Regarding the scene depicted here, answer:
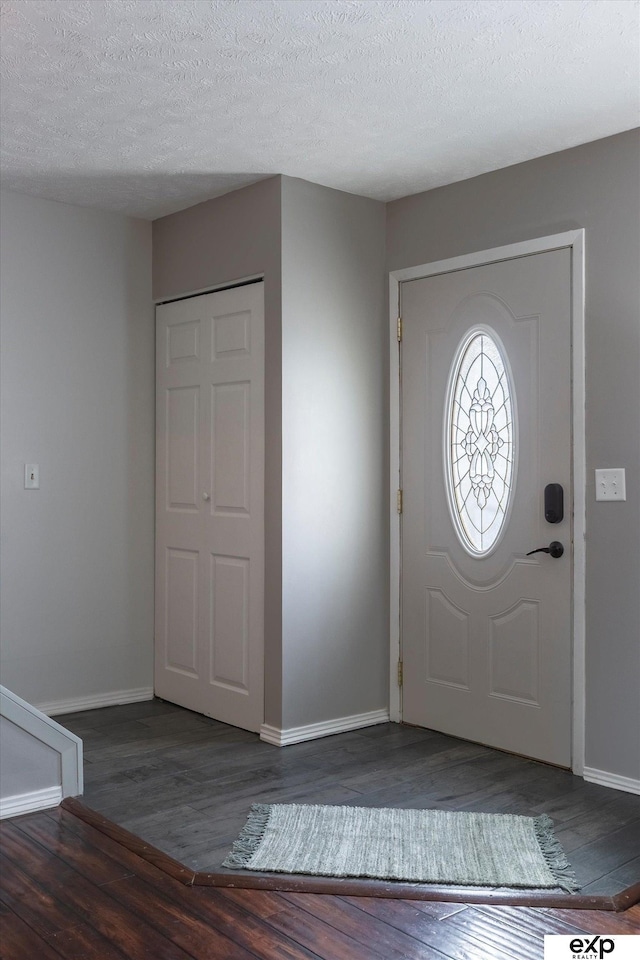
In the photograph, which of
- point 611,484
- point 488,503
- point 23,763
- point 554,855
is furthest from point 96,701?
point 611,484

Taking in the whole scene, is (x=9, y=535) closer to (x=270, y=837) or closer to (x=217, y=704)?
(x=217, y=704)

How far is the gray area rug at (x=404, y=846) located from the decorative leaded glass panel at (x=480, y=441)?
1.24 metres

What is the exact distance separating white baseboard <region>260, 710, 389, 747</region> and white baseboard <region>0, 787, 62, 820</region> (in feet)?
3.37

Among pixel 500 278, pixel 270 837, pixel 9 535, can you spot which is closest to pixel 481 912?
pixel 270 837

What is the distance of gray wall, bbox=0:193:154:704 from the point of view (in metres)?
4.32

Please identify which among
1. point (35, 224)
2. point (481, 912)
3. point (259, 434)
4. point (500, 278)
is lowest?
point (481, 912)

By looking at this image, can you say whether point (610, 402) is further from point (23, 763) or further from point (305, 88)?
point (23, 763)

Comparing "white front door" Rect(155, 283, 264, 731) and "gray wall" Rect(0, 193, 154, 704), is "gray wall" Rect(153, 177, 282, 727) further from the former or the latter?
"gray wall" Rect(0, 193, 154, 704)

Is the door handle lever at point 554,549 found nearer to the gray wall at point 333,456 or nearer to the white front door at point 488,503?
the white front door at point 488,503

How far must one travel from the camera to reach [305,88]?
10.1ft

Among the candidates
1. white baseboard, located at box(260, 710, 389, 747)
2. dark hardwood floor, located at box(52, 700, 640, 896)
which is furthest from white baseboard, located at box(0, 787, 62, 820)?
white baseboard, located at box(260, 710, 389, 747)

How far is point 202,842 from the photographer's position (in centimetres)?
289

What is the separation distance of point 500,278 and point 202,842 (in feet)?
8.09

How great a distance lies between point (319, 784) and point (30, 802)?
3.38 ft
